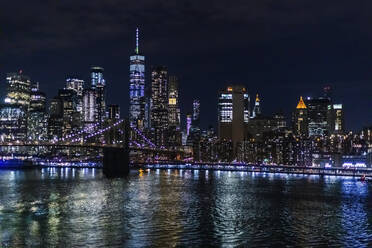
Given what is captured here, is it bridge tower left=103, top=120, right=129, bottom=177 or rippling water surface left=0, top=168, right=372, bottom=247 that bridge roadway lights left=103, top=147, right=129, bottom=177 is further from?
rippling water surface left=0, top=168, right=372, bottom=247

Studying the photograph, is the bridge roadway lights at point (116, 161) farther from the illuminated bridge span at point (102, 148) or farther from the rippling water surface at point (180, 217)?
the rippling water surface at point (180, 217)

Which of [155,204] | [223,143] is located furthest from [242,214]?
[223,143]

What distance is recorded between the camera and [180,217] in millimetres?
39250

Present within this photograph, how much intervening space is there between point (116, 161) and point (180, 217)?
175ft

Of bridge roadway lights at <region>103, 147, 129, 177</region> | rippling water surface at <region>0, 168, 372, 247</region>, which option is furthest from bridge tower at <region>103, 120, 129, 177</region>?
rippling water surface at <region>0, 168, 372, 247</region>

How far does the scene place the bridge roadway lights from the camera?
8929 centimetres

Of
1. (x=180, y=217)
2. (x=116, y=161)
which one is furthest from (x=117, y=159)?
(x=180, y=217)

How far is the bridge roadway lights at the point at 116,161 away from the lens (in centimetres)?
8929

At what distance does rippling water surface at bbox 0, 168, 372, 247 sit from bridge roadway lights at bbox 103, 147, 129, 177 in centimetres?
2817

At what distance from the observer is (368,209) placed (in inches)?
1764

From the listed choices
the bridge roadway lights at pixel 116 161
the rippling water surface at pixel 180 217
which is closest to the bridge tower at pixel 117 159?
the bridge roadway lights at pixel 116 161

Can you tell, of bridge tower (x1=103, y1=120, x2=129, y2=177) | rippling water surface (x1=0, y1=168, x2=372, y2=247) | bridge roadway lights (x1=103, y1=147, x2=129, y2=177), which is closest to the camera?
rippling water surface (x1=0, y1=168, x2=372, y2=247)

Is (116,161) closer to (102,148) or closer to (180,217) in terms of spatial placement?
(102,148)

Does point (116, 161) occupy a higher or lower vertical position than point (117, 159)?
lower
